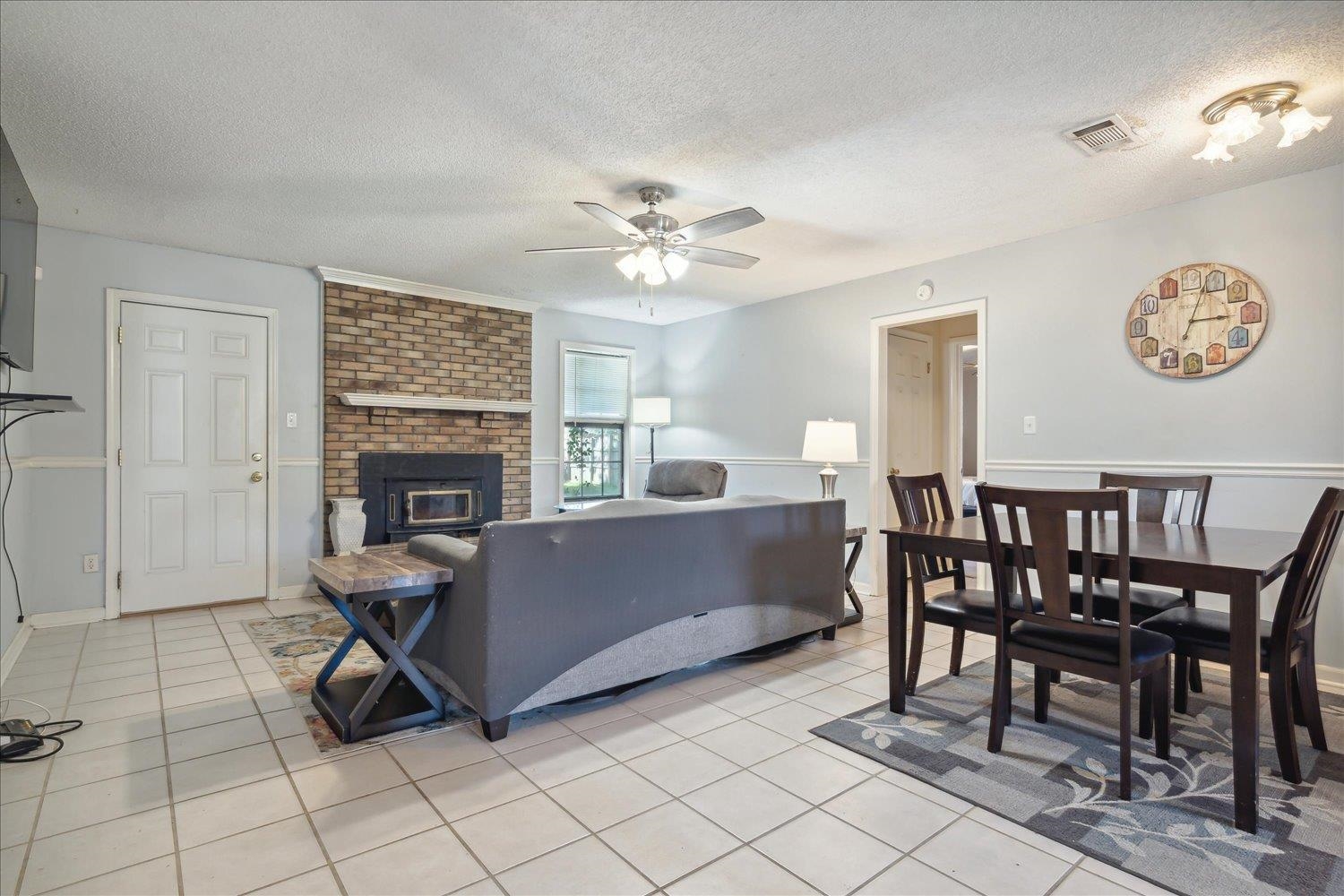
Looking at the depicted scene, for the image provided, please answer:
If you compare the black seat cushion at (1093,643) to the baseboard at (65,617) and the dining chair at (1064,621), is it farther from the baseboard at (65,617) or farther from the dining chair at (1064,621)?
the baseboard at (65,617)

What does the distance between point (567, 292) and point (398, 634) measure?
3.43 metres

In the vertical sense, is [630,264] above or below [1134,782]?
above

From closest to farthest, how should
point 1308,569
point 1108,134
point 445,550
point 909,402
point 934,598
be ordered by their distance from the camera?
point 1308,569 < point 445,550 < point 1108,134 < point 934,598 < point 909,402

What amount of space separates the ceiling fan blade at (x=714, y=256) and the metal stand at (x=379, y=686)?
6.99 feet

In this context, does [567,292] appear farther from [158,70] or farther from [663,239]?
[158,70]

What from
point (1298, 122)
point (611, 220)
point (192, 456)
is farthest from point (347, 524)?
point (1298, 122)

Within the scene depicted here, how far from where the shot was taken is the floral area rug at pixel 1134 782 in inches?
66.6

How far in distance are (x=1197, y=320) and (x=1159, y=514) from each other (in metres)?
1.14

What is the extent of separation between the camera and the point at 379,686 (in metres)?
2.43

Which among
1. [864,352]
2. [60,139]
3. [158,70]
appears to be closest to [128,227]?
[60,139]

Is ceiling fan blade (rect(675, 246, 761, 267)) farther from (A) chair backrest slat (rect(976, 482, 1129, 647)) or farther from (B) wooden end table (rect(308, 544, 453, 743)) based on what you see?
(B) wooden end table (rect(308, 544, 453, 743))

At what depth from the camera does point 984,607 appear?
8.31ft

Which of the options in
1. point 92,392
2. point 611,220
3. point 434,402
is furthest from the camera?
point 434,402

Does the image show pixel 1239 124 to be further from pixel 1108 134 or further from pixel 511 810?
pixel 511 810
